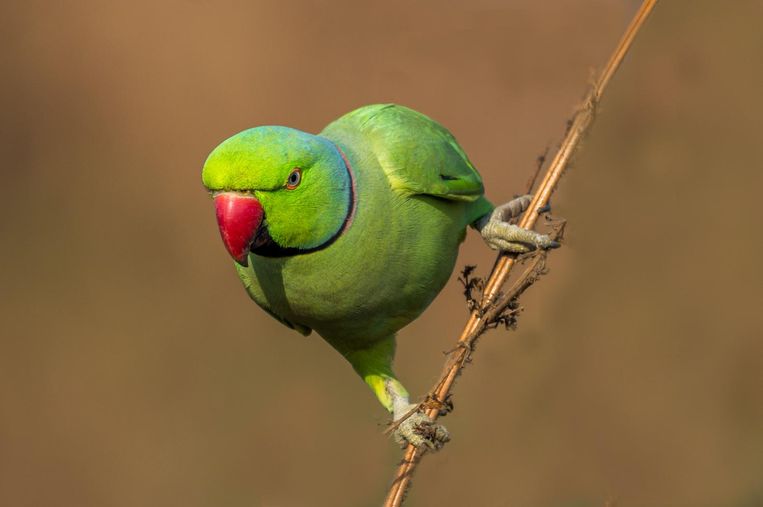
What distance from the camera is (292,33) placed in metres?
9.31

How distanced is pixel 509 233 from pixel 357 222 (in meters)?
0.69

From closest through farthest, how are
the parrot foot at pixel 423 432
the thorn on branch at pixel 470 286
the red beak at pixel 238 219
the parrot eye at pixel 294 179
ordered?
the red beak at pixel 238 219, the parrot eye at pixel 294 179, the thorn on branch at pixel 470 286, the parrot foot at pixel 423 432

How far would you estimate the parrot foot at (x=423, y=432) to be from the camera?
12.4 ft

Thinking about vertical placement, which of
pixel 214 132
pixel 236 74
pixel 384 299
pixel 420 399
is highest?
pixel 236 74

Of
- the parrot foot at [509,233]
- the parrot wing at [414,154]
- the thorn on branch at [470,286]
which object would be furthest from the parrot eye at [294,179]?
the parrot foot at [509,233]

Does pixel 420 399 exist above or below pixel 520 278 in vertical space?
below

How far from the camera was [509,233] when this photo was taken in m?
3.95

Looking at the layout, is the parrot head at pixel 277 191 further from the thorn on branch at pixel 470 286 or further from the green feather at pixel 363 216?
the thorn on branch at pixel 470 286

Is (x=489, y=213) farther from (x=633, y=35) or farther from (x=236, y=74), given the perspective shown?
(x=236, y=74)

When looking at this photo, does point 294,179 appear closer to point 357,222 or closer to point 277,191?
point 277,191

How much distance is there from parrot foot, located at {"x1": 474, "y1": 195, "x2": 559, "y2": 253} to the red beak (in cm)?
108

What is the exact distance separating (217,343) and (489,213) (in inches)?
172

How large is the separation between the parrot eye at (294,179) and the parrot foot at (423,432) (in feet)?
3.25

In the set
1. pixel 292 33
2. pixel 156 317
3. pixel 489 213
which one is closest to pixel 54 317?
pixel 156 317
